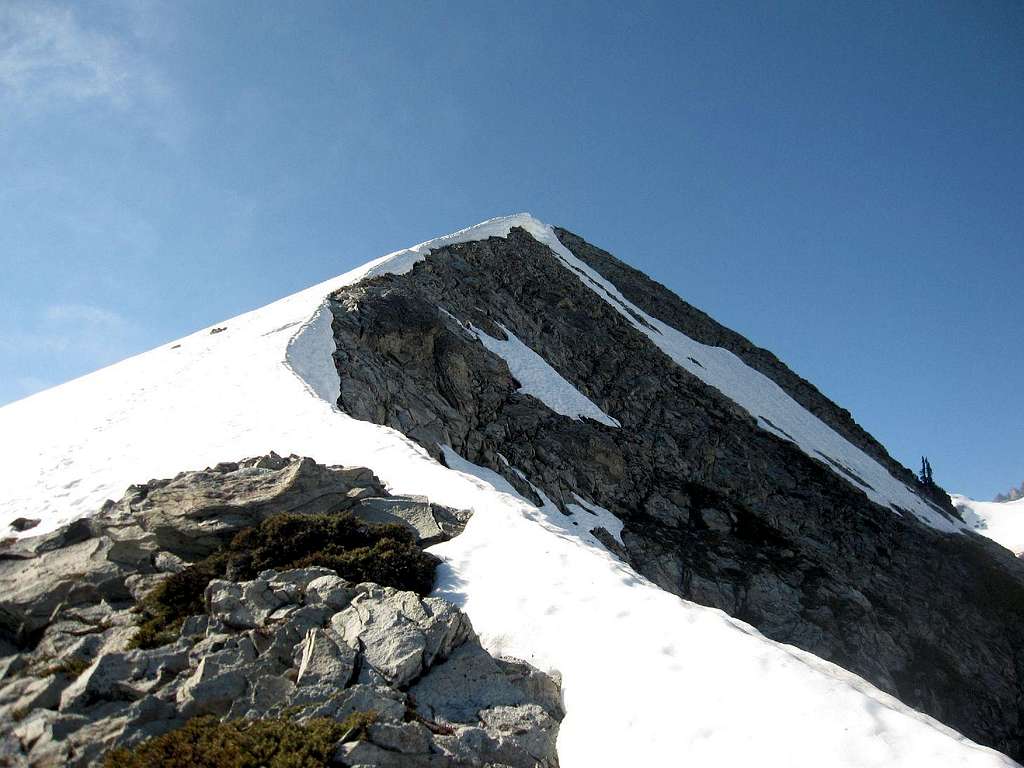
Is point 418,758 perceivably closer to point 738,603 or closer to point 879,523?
point 738,603

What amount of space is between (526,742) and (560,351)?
3169 cm

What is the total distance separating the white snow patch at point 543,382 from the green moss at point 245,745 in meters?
24.5

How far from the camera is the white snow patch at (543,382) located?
3034cm

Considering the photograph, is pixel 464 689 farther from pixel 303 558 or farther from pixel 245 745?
pixel 303 558

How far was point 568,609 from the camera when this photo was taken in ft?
27.0

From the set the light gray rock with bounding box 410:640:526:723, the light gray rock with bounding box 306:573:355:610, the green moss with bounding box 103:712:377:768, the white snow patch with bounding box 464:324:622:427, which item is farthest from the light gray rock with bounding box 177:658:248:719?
the white snow patch with bounding box 464:324:622:427

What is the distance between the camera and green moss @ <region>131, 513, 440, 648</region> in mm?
7922

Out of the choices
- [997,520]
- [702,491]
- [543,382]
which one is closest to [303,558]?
[543,382]

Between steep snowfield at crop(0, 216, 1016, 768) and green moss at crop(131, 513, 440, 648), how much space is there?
27.2 inches

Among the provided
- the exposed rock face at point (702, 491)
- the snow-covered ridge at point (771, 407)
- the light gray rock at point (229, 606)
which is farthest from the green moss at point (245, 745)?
the snow-covered ridge at point (771, 407)

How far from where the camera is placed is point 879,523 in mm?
34281

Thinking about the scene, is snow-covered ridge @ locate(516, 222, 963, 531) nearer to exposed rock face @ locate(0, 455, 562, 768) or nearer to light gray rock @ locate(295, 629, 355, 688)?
exposed rock face @ locate(0, 455, 562, 768)

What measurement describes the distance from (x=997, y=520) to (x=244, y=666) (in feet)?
370

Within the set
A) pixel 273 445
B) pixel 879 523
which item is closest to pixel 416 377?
pixel 273 445
